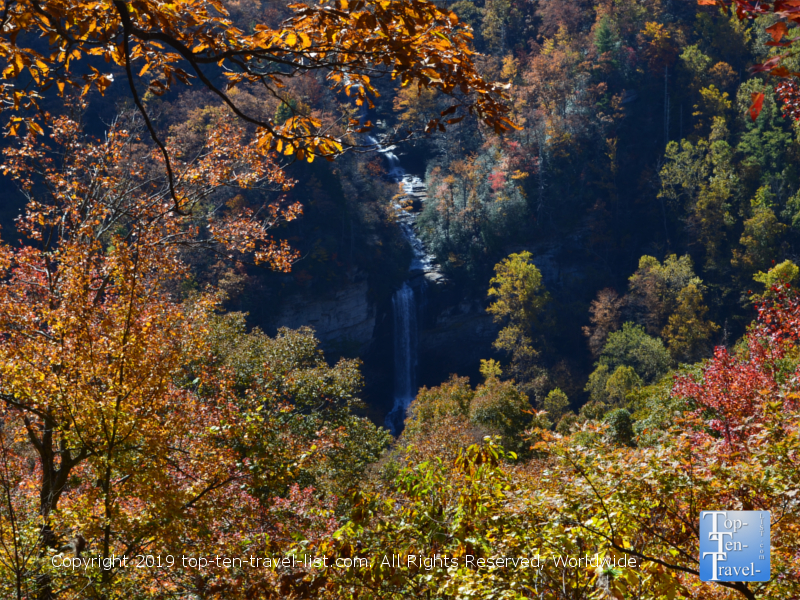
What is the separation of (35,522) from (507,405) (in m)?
14.5

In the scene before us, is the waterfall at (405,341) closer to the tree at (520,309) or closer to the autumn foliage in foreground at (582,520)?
the tree at (520,309)

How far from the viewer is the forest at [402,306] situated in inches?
106

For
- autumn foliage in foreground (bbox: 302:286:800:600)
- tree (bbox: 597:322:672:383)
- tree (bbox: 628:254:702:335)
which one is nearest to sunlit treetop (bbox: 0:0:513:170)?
autumn foliage in foreground (bbox: 302:286:800:600)

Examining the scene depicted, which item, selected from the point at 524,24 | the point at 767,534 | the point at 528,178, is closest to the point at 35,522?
the point at 767,534

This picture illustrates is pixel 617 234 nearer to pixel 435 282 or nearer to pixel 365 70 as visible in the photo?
pixel 435 282

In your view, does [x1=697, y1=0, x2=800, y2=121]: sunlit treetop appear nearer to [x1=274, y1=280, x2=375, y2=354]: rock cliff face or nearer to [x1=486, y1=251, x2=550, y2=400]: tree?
[x1=486, y1=251, x2=550, y2=400]: tree

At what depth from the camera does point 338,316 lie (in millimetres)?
32719

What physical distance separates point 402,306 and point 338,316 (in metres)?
4.10

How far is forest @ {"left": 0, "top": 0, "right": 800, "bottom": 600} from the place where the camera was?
270 centimetres

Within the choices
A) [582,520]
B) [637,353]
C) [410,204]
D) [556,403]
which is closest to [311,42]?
[582,520]

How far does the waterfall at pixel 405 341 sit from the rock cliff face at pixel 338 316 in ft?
5.65

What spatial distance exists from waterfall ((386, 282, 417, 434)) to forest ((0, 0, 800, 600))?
0.66 feet

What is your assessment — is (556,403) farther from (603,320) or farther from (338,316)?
(338,316)

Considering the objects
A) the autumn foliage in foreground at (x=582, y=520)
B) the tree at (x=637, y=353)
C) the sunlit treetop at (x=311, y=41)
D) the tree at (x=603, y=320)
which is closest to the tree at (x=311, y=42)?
the sunlit treetop at (x=311, y=41)
